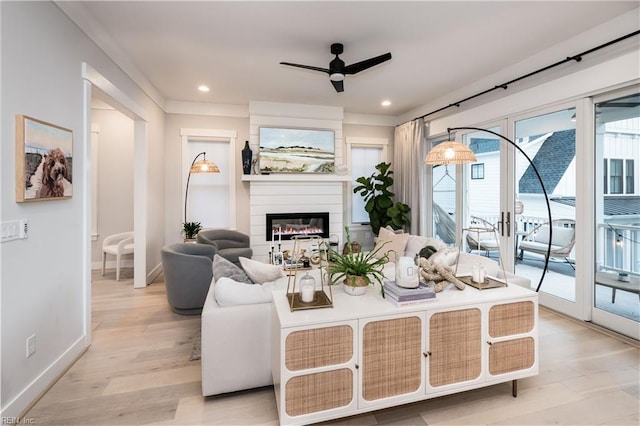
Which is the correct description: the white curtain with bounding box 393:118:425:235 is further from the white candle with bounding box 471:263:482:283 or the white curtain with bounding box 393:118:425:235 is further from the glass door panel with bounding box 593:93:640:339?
the white candle with bounding box 471:263:482:283

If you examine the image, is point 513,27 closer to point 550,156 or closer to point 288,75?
point 550,156

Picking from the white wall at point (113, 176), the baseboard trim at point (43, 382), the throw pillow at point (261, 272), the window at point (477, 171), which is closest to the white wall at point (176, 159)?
the white wall at point (113, 176)

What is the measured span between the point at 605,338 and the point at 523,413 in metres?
1.66

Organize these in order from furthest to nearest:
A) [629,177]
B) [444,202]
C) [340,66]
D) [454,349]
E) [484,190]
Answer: [444,202] → [484,190] → [340,66] → [629,177] → [454,349]

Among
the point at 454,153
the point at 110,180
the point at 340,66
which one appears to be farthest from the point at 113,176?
the point at 454,153

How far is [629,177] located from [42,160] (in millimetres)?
4805

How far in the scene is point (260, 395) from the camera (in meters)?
2.03

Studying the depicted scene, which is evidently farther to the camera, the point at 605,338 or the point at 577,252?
the point at 577,252

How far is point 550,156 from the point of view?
3453 mm

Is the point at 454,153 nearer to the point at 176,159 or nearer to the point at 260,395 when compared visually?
the point at 260,395

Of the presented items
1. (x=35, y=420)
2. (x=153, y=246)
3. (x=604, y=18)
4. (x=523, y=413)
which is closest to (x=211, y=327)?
(x=35, y=420)

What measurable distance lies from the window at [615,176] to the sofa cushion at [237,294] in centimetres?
338

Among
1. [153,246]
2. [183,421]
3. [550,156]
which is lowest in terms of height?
[183,421]

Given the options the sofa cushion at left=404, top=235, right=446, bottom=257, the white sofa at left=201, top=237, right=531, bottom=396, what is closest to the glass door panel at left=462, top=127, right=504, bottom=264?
the sofa cushion at left=404, top=235, right=446, bottom=257
